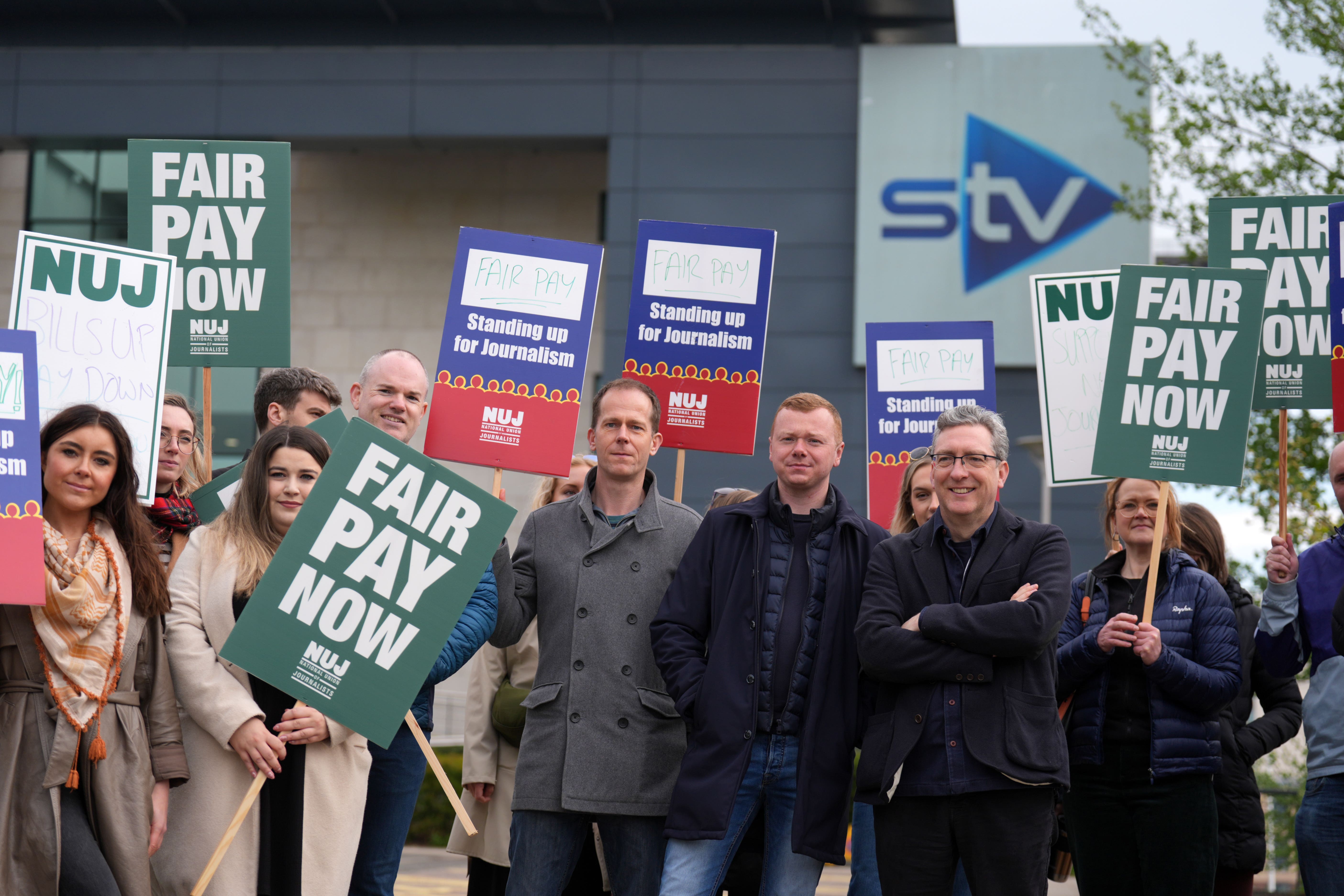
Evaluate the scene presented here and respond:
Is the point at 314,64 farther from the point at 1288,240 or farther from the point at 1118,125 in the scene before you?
the point at 1288,240

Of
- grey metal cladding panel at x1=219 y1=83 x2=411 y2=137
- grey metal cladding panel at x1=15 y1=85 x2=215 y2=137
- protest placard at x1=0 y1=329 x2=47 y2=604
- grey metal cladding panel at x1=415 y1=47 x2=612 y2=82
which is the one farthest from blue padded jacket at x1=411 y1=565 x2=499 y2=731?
grey metal cladding panel at x1=15 y1=85 x2=215 y2=137

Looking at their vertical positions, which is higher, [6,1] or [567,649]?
[6,1]

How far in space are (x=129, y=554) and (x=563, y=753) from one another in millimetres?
1433

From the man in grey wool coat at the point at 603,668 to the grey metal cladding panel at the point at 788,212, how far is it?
1518 cm

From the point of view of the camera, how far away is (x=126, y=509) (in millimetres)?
4207

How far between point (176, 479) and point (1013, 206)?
51.7 ft

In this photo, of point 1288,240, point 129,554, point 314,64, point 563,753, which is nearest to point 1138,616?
point 1288,240

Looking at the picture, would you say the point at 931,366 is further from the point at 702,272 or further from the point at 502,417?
the point at 502,417

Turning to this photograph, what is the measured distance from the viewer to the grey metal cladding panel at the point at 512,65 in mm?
20141

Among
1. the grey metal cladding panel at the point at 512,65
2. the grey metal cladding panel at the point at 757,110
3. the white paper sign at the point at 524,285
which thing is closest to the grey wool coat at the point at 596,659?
the white paper sign at the point at 524,285

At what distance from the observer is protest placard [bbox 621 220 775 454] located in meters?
6.04

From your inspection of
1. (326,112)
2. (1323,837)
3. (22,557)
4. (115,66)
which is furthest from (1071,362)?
(115,66)

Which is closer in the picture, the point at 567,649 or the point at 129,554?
the point at 129,554

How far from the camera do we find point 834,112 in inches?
779
